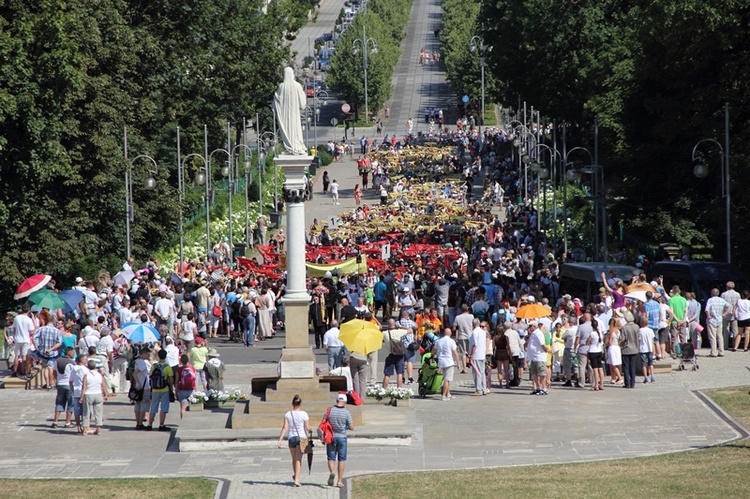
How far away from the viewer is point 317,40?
161 meters

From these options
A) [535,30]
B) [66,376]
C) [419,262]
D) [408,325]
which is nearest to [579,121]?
[535,30]

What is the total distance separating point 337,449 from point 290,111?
771 cm

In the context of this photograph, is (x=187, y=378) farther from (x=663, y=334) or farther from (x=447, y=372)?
(x=663, y=334)

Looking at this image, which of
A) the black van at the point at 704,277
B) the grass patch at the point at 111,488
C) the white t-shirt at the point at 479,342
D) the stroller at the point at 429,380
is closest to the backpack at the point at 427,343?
the stroller at the point at 429,380

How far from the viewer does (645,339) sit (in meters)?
31.0

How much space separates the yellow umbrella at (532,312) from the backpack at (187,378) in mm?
7745

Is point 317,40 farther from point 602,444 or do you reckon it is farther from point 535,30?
point 602,444

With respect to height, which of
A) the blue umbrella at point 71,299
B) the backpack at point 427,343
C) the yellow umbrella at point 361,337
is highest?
the blue umbrella at point 71,299

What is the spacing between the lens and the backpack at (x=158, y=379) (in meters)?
27.3

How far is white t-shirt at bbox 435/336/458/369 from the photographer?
30.0 metres

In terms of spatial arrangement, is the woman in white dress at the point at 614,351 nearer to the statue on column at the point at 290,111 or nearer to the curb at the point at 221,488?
the statue on column at the point at 290,111

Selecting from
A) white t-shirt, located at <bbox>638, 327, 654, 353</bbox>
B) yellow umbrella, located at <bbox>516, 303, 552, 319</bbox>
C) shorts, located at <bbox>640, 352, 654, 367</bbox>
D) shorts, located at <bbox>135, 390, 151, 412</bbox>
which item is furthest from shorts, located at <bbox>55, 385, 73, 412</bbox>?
shorts, located at <bbox>640, 352, 654, 367</bbox>

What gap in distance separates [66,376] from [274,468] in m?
5.86

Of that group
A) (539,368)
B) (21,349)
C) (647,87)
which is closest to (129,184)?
(21,349)
